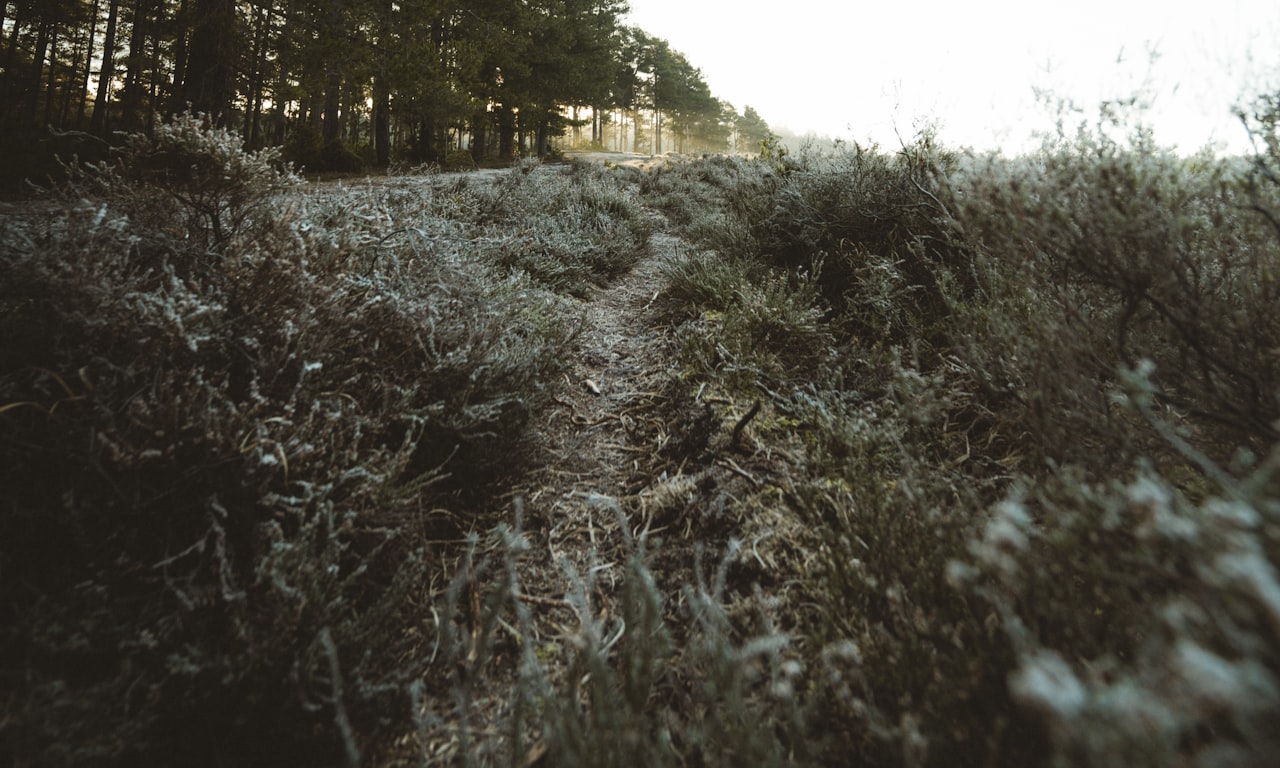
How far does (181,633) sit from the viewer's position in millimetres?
1309

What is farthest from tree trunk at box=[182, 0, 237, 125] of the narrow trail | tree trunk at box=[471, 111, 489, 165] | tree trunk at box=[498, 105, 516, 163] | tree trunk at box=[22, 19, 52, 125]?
tree trunk at box=[22, 19, 52, 125]

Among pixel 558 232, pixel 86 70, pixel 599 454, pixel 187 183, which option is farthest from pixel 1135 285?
pixel 86 70

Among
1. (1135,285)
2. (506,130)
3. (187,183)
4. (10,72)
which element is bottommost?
(1135,285)

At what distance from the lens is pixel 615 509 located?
1.88 metres

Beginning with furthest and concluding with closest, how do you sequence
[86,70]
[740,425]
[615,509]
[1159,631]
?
1. [86,70]
2. [740,425]
3. [615,509]
4. [1159,631]

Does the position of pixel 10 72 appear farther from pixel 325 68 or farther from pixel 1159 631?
pixel 1159 631

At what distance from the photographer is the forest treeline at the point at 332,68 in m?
8.30

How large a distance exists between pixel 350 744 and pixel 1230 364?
258cm

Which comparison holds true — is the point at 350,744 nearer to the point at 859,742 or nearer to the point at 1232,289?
the point at 859,742

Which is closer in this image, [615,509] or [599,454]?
[615,509]

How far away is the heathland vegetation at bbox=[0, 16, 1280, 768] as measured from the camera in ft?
3.35

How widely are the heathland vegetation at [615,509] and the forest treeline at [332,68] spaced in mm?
1199

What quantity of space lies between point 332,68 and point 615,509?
34.1 feet

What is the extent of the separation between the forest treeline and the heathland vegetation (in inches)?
47.2
